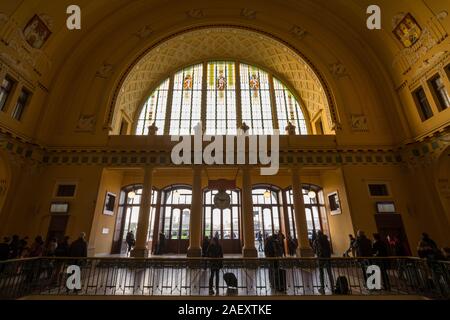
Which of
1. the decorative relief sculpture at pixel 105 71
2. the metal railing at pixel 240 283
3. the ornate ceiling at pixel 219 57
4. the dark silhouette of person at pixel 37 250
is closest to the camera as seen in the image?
the metal railing at pixel 240 283

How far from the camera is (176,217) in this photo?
15047 millimetres

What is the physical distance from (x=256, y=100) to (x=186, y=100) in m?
→ 5.27

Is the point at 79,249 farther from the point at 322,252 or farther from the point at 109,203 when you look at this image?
the point at 322,252

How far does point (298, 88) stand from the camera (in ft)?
54.9

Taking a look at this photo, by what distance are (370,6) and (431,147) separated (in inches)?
330

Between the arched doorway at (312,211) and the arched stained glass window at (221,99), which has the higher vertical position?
the arched stained glass window at (221,99)

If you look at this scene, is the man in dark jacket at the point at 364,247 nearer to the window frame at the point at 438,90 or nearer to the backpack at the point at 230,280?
the backpack at the point at 230,280

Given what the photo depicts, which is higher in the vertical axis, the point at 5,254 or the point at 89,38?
the point at 89,38

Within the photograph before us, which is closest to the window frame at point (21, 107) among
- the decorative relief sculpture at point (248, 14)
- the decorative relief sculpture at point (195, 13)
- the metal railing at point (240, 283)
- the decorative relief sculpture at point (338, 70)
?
the metal railing at point (240, 283)

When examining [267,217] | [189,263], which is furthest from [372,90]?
[189,263]

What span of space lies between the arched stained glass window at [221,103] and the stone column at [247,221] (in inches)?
176

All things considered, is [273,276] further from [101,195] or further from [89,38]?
[89,38]

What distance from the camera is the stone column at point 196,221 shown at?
36.0ft

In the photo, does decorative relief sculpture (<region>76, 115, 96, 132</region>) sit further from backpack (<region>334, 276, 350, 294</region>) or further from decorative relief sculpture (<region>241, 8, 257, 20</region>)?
backpack (<region>334, 276, 350, 294</region>)
